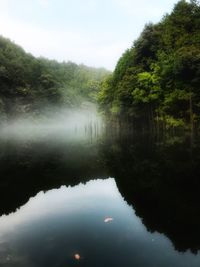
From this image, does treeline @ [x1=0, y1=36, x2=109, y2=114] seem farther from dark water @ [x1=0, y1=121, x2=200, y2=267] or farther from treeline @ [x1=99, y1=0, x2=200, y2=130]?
dark water @ [x1=0, y1=121, x2=200, y2=267]

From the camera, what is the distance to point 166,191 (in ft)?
44.2

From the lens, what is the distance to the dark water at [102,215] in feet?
26.0

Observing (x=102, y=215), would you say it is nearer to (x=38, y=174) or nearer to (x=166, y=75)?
(x=38, y=174)

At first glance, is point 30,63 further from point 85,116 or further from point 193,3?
point 193,3

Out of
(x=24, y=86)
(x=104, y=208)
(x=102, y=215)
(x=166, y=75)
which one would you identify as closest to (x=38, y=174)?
(x=104, y=208)

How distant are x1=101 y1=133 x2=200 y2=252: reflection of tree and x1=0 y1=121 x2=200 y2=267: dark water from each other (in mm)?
29

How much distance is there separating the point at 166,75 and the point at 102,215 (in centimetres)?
3886

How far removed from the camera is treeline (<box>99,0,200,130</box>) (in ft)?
141

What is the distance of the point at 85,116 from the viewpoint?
6639 inches

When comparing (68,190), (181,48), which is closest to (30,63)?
(181,48)

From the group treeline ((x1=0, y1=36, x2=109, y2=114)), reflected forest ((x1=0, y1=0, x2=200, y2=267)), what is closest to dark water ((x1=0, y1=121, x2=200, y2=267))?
reflected forest ((x1=0, y1=0, x2=200, y2=267))

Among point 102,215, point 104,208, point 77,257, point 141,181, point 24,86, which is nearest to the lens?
point 77,257

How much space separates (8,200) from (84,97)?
177m

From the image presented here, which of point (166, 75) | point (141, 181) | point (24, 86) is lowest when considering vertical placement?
point (141, 181)
